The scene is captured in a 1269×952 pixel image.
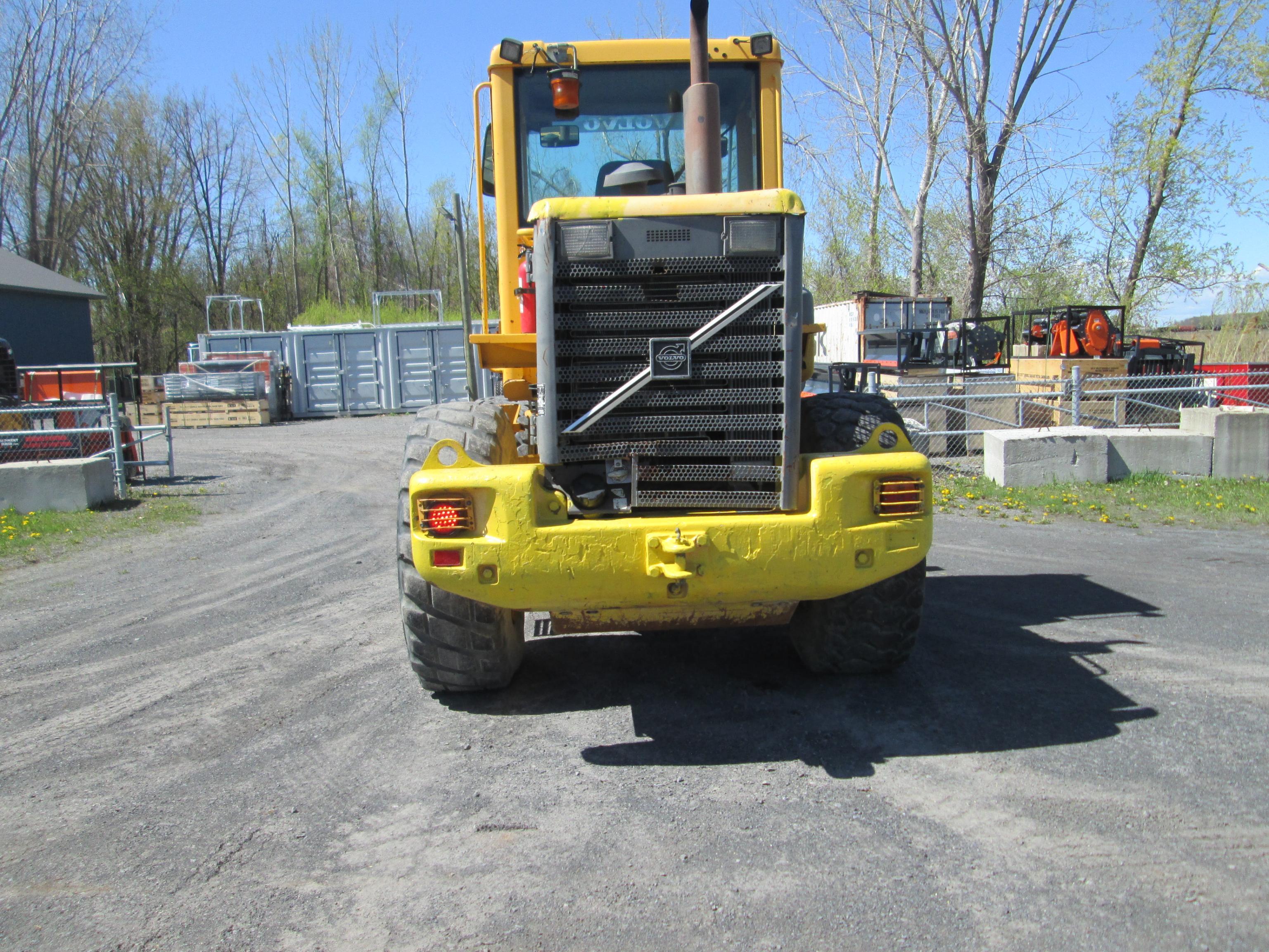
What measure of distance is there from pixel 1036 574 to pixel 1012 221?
70.2ft

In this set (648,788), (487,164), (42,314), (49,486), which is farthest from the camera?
(42,314)

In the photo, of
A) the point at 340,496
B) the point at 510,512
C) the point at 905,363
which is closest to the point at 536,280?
the point at 510,512

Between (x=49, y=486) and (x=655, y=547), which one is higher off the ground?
(x=655, y=547)

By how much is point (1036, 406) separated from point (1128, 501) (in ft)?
15.5

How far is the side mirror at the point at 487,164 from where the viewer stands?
5176mm

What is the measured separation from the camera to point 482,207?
528 cm

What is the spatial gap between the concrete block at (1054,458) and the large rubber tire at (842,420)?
752cm

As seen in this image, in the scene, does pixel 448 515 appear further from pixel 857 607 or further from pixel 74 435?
pixel 74 435

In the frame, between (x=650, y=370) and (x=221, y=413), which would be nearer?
(x=650, y=370)

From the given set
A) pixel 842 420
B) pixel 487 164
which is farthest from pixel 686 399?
pixel 487 164

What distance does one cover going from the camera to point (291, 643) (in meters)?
5.71

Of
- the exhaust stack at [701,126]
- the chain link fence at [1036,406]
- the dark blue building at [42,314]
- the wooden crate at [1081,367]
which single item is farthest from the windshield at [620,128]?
the dark blue building at [42,314]

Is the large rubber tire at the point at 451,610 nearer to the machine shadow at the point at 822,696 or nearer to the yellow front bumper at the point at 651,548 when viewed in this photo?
the machine shadow at the point at 822,696

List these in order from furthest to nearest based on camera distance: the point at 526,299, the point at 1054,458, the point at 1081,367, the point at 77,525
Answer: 1. the point at 1081,367
2. the point at 1054,458
3. the point at 77,525
4. the point at 526,299
